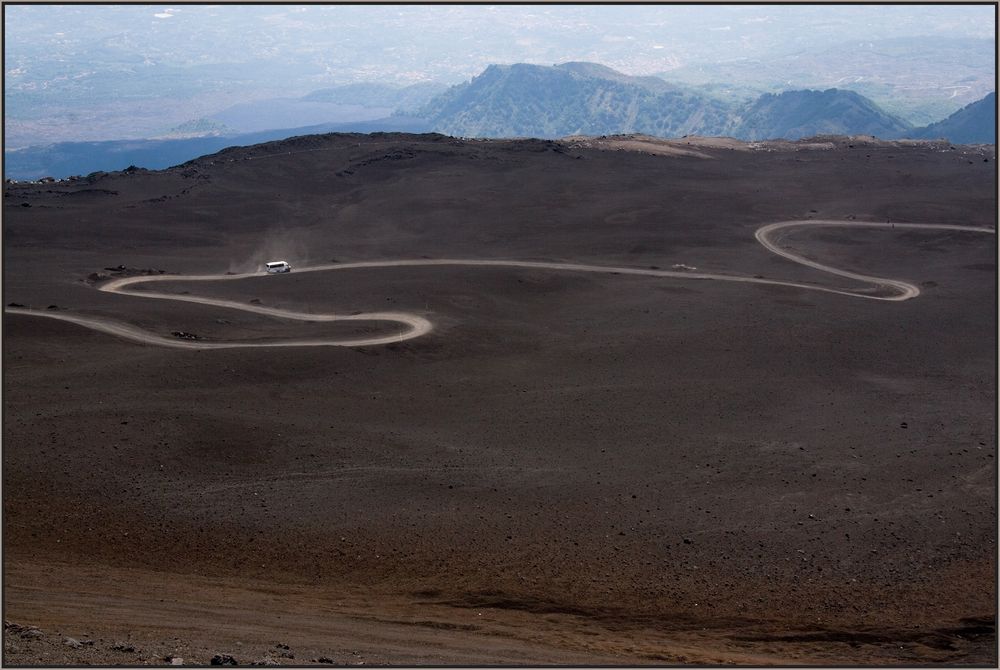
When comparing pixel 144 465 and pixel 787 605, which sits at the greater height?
pixel 144 465

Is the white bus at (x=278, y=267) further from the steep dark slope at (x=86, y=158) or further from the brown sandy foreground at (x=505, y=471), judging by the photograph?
the steep dark slope at (x=86, y=158)

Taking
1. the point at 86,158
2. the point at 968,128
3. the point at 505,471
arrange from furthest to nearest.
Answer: the point at 86,158
the point at 968,128
the point at 505,471

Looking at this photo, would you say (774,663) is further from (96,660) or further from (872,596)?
(96,660)

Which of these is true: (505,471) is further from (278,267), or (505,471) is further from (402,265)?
(278,267)

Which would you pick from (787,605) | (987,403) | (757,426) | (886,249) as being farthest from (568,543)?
(886,249)

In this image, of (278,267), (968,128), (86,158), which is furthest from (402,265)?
(968,128)

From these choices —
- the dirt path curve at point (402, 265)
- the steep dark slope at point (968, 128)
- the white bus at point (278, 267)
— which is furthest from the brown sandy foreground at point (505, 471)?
the steep dark slope at point (968, 128)
